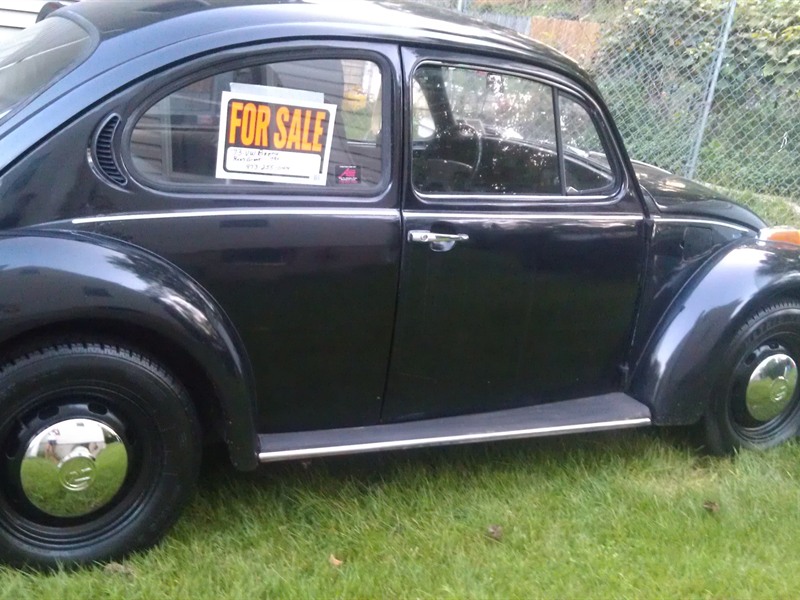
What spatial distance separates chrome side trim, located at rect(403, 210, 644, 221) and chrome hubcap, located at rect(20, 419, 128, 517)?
4.15ft

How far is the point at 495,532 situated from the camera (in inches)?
130

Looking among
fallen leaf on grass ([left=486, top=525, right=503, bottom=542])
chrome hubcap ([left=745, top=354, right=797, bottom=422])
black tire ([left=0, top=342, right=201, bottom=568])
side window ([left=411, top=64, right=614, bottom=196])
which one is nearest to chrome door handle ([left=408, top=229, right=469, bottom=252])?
side window ([left=411, top=64, right=614, bottom=196])

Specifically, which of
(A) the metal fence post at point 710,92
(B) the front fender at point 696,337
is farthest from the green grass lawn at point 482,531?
(A) the metal fence post at point 710,92

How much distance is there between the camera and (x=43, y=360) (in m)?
2.60

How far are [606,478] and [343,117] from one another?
1902 millimetres

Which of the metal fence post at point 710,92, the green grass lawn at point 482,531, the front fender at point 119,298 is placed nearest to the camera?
the front fender at point 119,298

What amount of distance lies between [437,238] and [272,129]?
0.70m

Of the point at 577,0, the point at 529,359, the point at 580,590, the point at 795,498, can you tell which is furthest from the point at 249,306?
the point at 577,0

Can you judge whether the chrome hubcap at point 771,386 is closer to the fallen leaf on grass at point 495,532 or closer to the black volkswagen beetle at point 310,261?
the black volkswagen beetle at point 310,261

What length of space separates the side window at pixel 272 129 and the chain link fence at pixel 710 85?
199 inches

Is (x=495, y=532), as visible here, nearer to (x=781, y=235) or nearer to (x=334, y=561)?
(x=334, y=561)

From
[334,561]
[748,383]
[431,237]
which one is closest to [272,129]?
[431,237]

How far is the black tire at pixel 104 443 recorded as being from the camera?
2625 millimetres

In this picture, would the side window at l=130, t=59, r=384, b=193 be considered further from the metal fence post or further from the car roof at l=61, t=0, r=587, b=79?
the metal fence post
